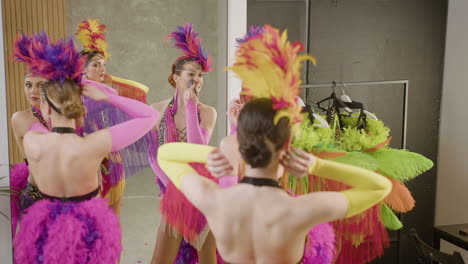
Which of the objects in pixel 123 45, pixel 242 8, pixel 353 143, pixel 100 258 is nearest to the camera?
pixel 100 258

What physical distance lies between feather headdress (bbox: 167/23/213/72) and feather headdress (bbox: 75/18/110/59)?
1.03 feet

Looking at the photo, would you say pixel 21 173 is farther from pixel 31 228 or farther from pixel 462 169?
pixel 462 169

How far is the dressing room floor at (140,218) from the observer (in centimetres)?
229

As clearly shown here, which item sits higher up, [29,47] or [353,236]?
[29,47]

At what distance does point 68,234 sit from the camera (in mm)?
1840

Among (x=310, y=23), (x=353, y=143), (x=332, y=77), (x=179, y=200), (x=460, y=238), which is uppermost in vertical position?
(x=310, y=23)

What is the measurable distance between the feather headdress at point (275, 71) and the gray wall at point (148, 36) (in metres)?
0.97

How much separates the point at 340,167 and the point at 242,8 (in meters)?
1.42

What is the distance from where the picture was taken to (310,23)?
331 centimetres

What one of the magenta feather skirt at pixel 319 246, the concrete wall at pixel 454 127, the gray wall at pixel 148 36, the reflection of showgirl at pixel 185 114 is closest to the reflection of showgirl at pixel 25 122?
the gray wall at pixel 148 36

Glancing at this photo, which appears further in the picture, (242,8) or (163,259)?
(242,8)

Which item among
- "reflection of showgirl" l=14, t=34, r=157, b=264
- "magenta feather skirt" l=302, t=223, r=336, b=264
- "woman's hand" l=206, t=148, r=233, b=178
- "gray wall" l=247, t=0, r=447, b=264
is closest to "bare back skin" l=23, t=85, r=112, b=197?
"reflection of showgirl" l=14, t=34, r=157, b=264

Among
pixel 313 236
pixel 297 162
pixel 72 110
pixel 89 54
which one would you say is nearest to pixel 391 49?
pixel 313 236

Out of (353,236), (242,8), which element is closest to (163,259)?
(353,236)
